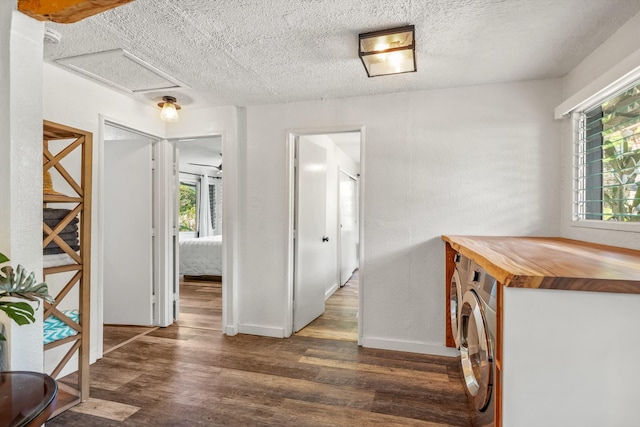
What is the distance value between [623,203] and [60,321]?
11.1 feet

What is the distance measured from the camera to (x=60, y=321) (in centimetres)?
202

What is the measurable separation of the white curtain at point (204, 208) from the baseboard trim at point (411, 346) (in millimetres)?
5846

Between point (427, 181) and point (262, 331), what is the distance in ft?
6.78

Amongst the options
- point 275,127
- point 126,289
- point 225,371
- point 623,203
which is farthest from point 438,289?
point 126,289

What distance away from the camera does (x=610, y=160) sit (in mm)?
1967

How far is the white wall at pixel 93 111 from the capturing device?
2320 mm

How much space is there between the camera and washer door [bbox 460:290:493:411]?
Result: 126 centimetres

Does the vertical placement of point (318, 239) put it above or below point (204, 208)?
below

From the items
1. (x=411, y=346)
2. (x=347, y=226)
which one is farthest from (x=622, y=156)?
(x=347, y=226)

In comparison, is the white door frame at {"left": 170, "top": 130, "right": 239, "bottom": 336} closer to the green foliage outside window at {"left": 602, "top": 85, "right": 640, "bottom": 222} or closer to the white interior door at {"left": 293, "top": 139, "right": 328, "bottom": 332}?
the white interior door at {"left": 293, "top": 139, "right": 328, "bottom": 332}

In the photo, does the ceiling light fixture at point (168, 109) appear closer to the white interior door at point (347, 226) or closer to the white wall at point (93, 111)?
the white wall at point (93, 111)

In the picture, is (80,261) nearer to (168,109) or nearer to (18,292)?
(18,292)

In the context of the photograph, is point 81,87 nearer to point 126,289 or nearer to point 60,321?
point 60,321

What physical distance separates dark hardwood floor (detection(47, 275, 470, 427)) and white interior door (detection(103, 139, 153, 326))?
0.29 m
